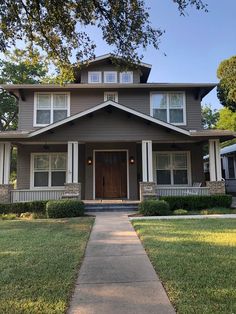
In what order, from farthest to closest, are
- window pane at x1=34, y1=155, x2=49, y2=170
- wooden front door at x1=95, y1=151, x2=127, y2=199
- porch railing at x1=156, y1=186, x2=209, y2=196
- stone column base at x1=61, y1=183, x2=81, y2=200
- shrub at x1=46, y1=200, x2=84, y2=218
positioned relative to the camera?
wooden front door at x1=95, y1=151, x2=127, y2=199 → window pane at x1=34, y1=155, x2=49, y2=170 → porch railing at x1=156, y1=186, x2=209, y2=196 → stone column base at x1=61, y1=183, x2=81, y2=200 → shrub at x1=46, y1=200, x2=84, y2=218

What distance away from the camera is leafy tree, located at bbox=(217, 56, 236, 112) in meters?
17.8

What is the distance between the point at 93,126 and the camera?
1377cm

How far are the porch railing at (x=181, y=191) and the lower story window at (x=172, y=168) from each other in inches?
62.7

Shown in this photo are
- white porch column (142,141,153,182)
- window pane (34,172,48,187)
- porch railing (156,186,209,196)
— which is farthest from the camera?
window pane (34,172,48,187)

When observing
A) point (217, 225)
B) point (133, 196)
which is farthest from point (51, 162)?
point (217, 225)

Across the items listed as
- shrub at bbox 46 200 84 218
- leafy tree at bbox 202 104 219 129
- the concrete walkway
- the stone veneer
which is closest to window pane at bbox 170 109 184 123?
Answer: shrub at bbox 46 200 84 218

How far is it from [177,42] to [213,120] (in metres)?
34.8

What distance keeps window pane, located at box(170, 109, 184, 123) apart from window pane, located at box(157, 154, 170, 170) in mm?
1880

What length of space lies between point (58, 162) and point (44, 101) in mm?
3296

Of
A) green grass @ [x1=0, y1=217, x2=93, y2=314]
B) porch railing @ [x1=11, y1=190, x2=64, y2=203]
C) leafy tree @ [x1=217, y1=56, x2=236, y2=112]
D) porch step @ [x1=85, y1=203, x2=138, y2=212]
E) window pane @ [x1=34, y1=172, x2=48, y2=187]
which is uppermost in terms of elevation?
leafy tree @ [x1=217, y1=56, x2=236, y2=112]

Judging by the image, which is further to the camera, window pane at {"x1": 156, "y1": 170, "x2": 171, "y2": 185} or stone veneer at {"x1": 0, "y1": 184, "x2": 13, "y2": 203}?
window pane at {"x1": 156, "y1": 170, "x2": 171, "y2": 185}

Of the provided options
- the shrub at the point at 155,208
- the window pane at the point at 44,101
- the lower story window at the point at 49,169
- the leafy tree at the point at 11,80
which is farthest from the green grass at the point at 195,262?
the leafy tree at the point at 11,80

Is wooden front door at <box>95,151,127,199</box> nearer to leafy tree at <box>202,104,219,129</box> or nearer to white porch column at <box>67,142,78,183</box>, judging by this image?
white porch column at <box>67,142,78,183</box>

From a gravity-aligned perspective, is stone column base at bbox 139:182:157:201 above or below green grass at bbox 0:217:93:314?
above
